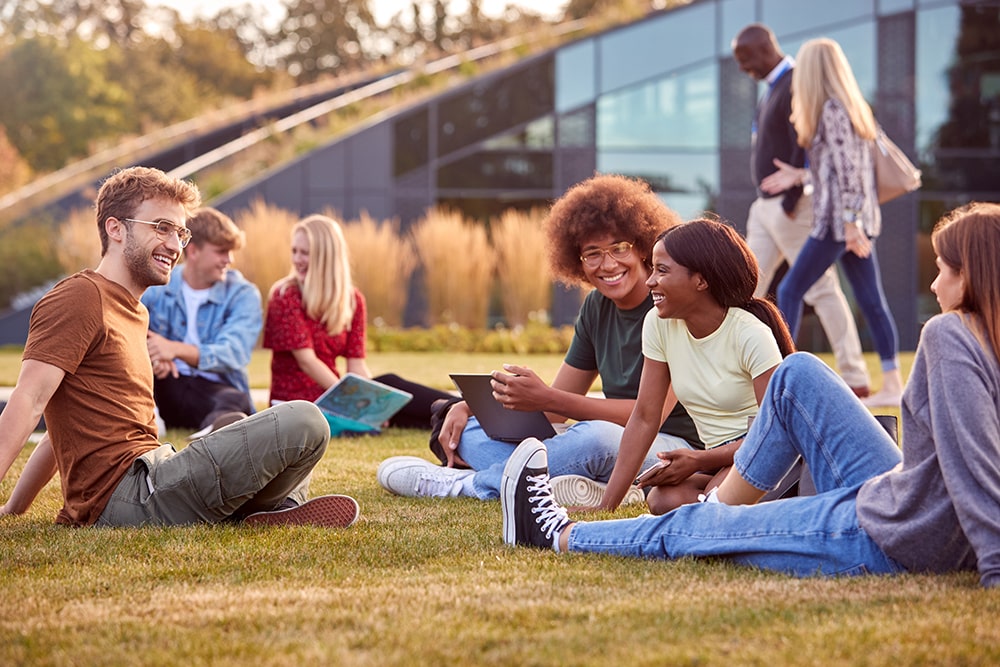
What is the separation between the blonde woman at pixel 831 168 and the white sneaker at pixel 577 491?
3.18m

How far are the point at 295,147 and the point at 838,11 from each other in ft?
27.0

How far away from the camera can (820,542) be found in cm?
300

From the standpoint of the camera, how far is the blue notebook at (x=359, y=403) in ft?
20.5

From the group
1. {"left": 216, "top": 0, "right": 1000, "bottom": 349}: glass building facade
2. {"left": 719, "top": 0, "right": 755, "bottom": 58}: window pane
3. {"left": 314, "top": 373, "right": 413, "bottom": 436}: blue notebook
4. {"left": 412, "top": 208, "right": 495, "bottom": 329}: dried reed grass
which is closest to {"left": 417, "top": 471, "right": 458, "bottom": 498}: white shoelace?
{"left": 314, "top": 373, "right": 413, "bottom": 436}: blue notebook

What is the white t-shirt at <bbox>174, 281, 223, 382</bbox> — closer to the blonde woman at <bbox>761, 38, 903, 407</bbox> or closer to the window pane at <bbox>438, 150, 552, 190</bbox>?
the blonde woman at <bbox>761, 38, 903, 407</bbox>

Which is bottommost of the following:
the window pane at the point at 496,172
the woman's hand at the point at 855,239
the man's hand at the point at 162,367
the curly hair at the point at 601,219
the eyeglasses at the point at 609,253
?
the man's hand at the point at 162,367

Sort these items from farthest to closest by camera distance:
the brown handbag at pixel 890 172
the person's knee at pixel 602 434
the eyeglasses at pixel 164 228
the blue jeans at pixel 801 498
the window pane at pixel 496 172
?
1. the window pane at pixel 496 172
2. the brown handbag at pixel 890 172
3. the person's knee at pixel 602 434
4. the eyeglasses at pixel 164 228
5. the blue jeans at pixel 801 498

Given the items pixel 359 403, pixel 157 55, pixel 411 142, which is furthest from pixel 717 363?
pixel 157 55

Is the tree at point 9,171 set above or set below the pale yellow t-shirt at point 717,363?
above

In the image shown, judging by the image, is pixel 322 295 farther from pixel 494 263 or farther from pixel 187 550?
pixel 494 263

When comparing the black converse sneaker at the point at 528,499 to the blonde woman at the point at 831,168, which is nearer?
the black converse sneaker at the point at 528,499

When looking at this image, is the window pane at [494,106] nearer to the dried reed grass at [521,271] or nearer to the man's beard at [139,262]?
the dried reed grass at [521,271]

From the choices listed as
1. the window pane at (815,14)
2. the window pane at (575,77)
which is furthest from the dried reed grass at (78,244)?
the window pane at (815,14)

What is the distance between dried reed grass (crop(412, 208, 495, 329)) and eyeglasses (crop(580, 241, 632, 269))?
1043 cm
